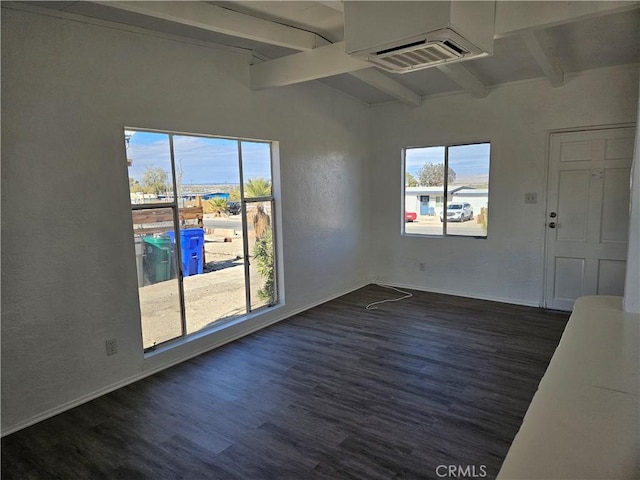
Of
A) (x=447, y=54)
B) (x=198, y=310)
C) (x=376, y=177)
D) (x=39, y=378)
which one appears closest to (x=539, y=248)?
(x=376, y=177)

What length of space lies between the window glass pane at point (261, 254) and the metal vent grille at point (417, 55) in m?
Result: 2.45

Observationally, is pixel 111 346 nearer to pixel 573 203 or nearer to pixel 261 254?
pixel 261 254

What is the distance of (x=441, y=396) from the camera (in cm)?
288

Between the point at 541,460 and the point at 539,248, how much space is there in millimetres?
4243

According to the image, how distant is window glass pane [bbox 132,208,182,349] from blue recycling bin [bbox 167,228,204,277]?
108mm

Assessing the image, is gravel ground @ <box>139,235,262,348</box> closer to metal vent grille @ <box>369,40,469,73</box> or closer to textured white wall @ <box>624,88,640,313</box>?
metal vent grille @ <box>369,40,469,73</box>

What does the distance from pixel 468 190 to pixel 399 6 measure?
12.6 ft

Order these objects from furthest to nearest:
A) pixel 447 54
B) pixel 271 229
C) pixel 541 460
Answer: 1. pixel 271 229
2. pixel 447 54
3. pixel 541 460

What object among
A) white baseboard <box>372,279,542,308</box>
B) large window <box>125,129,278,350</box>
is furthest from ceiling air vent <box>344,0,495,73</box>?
white baseboard <box>372,279,542,308</box>

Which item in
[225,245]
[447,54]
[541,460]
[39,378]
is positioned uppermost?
[447,54]

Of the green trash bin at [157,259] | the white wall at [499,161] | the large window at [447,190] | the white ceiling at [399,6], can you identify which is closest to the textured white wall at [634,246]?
the white ceiling at [399,6]

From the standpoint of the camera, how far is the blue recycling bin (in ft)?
11.9

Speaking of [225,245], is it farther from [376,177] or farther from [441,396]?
[376,177]

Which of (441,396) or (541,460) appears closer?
(541,460)
